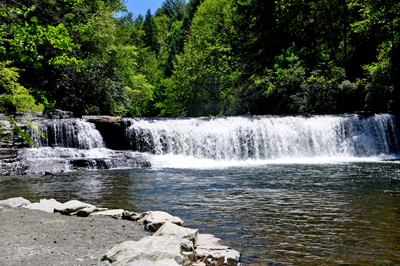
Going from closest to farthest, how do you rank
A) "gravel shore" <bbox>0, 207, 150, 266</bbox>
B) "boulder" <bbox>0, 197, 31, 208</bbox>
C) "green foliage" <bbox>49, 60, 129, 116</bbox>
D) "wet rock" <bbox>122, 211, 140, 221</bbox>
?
"gravel shore" <bbox>0, 207, 150, 266</bbox> → "wet rock" <bbox>122, 211, 140, 221</bbox> → "boulder" <bbox>0, 197, 31, 208</bbox> → "green foliage" <bbox>49, 60, 129, 116</bbox>

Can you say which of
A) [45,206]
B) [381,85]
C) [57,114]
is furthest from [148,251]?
[381,85]

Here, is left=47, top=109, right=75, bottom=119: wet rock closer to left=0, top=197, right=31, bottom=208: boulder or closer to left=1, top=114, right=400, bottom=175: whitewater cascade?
left=1, top=114, right=400, bottom=175: whitewater cascade

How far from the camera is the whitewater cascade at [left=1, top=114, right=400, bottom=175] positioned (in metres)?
17.4

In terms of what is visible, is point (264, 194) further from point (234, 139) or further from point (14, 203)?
point (234, 139)

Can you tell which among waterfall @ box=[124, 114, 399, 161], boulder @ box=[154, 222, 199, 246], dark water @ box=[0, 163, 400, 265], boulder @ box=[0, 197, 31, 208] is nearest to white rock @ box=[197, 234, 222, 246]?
boulder @ box=[154, 222, 199, 246]

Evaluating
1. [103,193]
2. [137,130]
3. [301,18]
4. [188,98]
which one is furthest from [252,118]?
[188,98]

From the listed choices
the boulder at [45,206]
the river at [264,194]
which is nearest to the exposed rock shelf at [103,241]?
the boulder at [45,206]

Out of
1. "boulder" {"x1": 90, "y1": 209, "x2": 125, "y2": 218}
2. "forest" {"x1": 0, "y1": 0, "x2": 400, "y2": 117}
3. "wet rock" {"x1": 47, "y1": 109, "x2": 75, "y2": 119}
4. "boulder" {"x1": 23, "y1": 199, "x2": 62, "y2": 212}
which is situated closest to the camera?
"boulder" {"x1": 90, "y1": 209, "x2": 125, "y2": 218}

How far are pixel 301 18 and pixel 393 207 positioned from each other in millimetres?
26930

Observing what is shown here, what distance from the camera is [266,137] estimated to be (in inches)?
755

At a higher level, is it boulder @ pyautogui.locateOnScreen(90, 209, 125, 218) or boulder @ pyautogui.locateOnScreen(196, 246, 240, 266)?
boulder @ pyautogui.locateOnScreen(90, 209, 125, 218)

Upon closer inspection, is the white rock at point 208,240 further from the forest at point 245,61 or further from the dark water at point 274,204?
the forest at point 245,61

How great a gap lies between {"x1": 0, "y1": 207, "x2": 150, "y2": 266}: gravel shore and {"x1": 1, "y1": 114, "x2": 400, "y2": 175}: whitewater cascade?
11.0 meters

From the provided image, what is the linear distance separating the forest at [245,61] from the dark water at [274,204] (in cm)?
872
